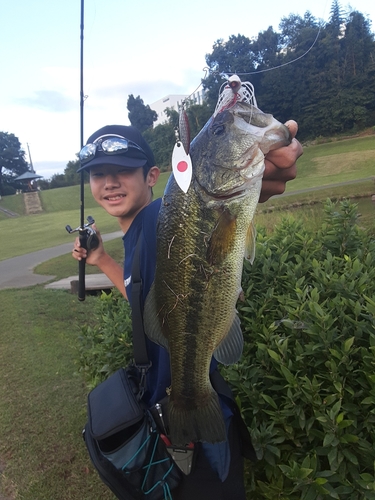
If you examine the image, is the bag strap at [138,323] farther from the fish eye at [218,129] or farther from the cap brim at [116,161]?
the fish eye at [218,129]

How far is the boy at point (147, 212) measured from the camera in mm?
1705

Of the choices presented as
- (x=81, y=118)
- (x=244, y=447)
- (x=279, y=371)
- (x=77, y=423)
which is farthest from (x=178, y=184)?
(x=77, y=423)

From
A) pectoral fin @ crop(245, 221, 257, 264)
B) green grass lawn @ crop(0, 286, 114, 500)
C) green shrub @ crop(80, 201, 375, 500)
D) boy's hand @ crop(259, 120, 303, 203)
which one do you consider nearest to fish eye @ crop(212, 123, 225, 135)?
boy's hand @ crop(259, 120, 303, 203)

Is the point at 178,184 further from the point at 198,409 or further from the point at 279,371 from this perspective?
the point at 279,371

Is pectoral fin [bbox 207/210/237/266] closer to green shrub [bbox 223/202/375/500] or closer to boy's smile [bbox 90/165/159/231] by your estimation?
green shrub [bbox 223/202/375/500]

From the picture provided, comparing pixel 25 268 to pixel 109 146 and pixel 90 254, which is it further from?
pixel 109 146

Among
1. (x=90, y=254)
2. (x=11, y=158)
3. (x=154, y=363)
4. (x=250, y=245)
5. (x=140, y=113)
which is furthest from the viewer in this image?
(x=11, y=158)

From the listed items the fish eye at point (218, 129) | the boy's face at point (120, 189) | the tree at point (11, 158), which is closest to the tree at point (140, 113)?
the tree at point (11, 158)

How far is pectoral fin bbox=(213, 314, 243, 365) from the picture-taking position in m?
1.51

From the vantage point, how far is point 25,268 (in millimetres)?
11508

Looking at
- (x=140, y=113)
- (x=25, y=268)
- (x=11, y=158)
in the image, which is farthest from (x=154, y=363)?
(x=11, y=158)

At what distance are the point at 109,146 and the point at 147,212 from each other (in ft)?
1.53

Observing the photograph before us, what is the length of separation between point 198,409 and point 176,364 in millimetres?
219

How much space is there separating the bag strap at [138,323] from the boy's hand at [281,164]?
712 mm
